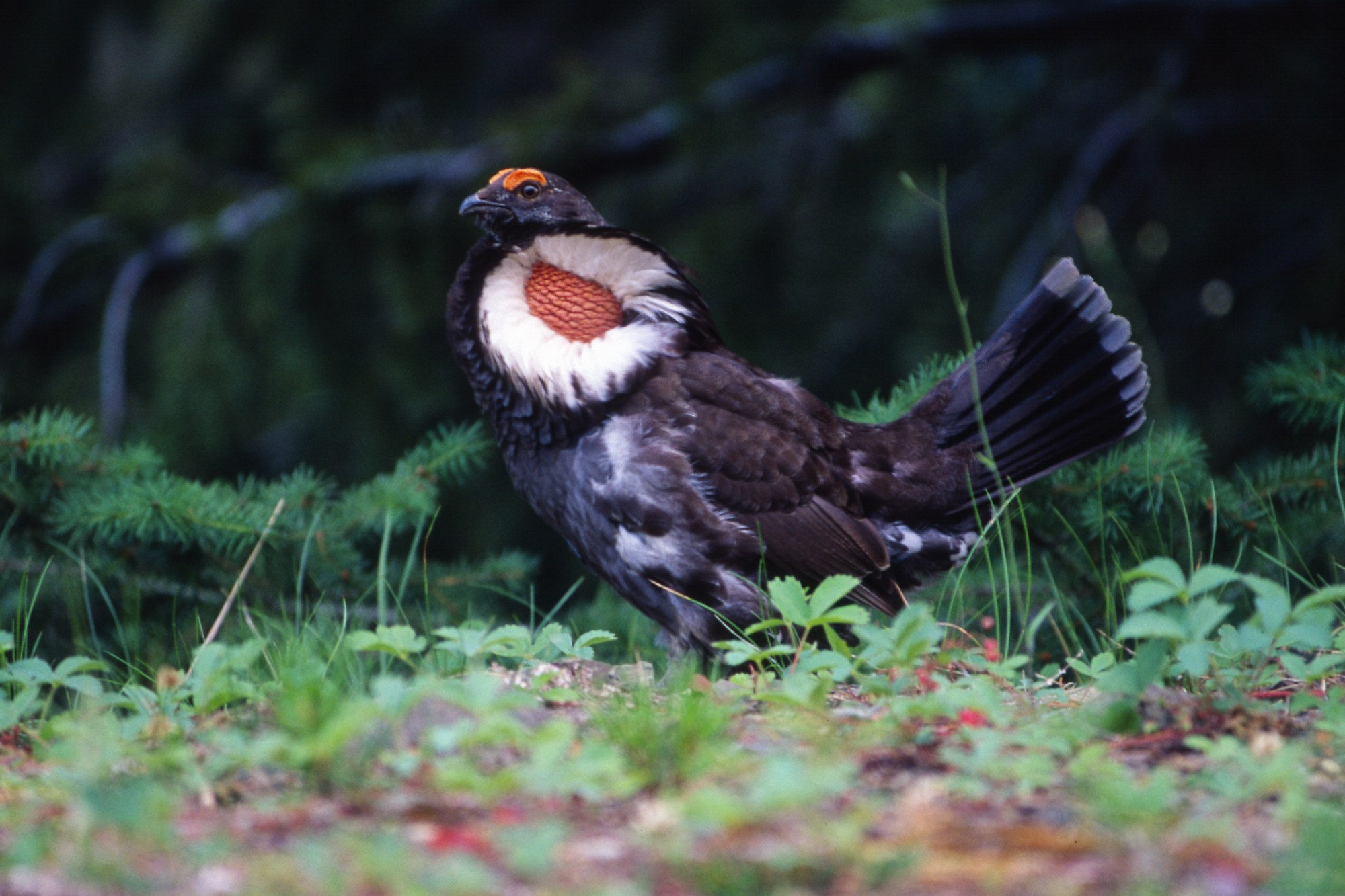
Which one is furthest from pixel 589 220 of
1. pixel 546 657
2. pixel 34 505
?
pixel 34 505

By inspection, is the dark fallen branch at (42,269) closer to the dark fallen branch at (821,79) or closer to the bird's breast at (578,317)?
the dark fallen branch at (821,79)

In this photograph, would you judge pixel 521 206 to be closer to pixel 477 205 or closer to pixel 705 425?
pixel 477 205

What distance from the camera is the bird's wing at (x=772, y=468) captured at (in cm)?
395

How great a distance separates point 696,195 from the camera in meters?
6.27

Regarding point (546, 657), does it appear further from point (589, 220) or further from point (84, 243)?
point (84, 243)

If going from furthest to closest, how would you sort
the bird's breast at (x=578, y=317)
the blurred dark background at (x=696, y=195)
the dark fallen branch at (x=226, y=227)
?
1. the dark fallen branch at (x=226, y=227)
2. the blurred dark background at (x=696, y=195)
3. the bird's breast at (x=578, y=317)

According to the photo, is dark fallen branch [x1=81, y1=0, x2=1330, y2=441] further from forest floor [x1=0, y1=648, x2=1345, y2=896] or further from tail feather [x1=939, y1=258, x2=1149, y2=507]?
forest floor [x1=0, y1=648, x2=1345, y2=896]

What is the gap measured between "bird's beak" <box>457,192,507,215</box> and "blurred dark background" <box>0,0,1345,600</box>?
168 cm

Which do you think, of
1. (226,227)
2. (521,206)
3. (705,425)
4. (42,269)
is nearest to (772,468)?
(705,425)

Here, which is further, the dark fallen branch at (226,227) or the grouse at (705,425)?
the dark fallen branch at (226,227)

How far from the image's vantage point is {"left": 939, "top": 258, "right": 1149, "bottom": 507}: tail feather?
4.29m

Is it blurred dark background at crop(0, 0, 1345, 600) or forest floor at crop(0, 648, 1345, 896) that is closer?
forest floor at crop(0, 648, 1345, 896)

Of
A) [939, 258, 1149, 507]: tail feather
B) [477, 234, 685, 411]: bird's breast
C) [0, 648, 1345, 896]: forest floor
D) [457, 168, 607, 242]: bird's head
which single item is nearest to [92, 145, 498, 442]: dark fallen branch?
[457, 168, 607, 242]: bird's head

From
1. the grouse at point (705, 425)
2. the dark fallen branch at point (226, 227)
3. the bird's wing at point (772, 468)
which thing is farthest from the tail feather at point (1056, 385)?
the dark fallen branch at point (226, 227)
